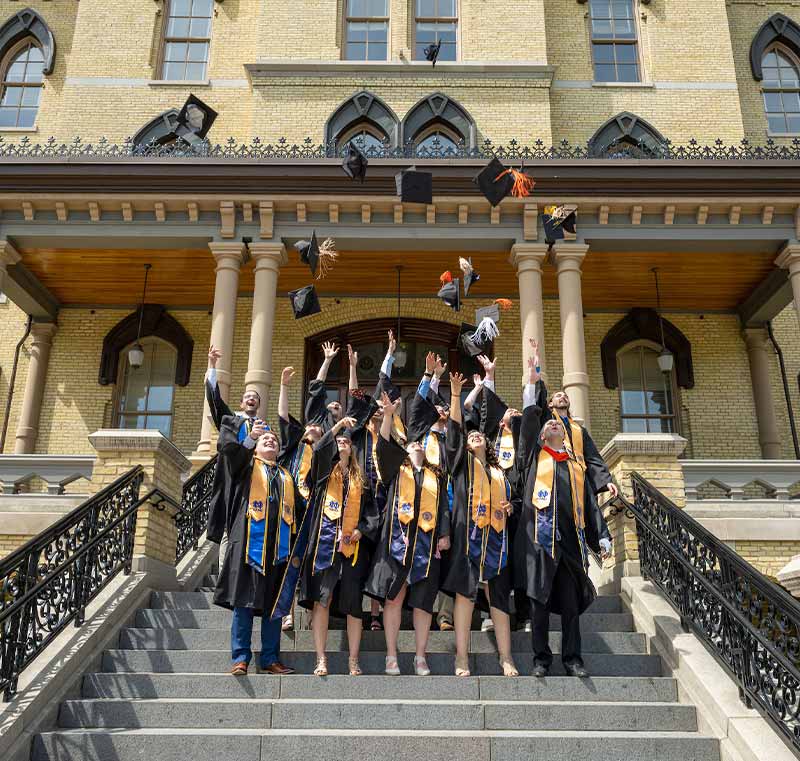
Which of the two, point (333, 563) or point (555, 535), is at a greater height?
point (555, 535)

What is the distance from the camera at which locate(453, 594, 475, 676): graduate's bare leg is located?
5539 mm

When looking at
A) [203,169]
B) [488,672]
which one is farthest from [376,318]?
[488,672]

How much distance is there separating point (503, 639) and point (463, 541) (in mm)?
705

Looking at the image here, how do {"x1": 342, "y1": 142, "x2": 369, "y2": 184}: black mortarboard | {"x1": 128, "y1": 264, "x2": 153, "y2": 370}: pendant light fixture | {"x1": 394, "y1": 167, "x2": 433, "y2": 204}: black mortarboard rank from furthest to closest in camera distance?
{"x1": 128, "y1": 264, "x2": 153, "y2": 370}: pendant light fixture, {"x1": 342, "y1": 142, "x2": 369, "y2": 184}: black mortarboard, {"x1": 394, "y1": 167, "x2": 433, "y2": 204}: black mortarboard

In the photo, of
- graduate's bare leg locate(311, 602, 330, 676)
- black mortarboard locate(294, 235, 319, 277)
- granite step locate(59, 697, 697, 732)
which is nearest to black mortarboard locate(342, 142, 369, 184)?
black mortarboard locate(294, 235, 319, 277)

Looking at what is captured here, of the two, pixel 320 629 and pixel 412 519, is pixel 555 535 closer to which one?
pixel 412 519

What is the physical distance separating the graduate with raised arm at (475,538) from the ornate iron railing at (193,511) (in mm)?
3099

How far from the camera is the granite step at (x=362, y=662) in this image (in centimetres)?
573

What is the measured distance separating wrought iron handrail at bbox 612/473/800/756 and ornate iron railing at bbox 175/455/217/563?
167 inches

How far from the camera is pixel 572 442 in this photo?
6426 millimetres

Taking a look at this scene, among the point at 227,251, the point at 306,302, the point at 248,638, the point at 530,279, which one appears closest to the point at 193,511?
the point at 248,638

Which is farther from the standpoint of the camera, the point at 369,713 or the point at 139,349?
the point at 139,349

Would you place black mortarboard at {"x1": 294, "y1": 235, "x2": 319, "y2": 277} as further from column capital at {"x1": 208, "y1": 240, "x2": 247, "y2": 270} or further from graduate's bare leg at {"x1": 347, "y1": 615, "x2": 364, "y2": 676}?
graduate's bare leg at {"x1": 347, "y1": 615, "x2": 364, "y2": 676}

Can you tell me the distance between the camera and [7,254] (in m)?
12.4
